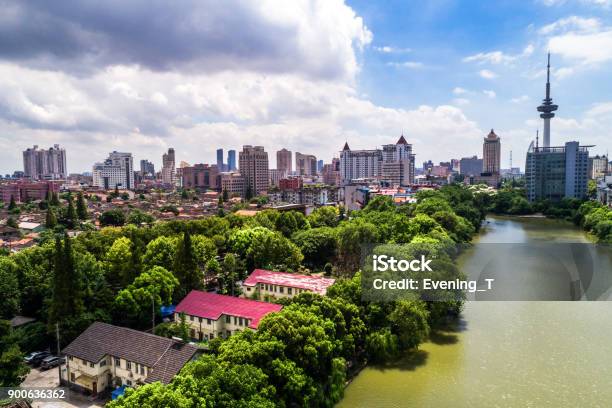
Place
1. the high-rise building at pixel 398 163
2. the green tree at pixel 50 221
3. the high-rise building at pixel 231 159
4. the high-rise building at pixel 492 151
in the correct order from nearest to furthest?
1. the green tree at pixel 50 221
2. the high-rise building at pixel 398 163
3. the high-rise building at pixel 492 151
4. the high-rise building at pixel 231 159

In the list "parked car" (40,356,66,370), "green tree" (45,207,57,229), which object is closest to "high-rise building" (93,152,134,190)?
"green tree" (45,207,57,229)

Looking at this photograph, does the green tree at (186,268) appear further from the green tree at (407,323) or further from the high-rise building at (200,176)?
the high-rise building at (200,176)

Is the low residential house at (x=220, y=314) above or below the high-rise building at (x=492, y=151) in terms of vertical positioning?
below

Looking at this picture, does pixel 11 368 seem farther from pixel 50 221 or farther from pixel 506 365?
pixel 50 221

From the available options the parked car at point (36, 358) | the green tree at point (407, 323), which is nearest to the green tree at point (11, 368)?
the parked car at point (36, 358)

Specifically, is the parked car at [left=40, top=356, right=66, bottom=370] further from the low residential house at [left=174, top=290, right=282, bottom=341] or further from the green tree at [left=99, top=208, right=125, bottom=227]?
the green tree at [left=99, top=208, right=125, bottom=227]
